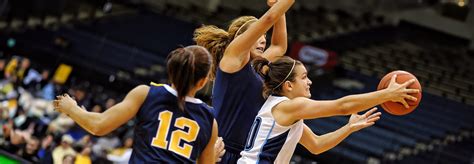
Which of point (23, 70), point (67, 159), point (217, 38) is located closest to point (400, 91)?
point (217, 38)

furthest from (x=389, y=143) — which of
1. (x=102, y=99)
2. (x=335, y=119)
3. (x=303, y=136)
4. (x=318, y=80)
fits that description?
(x=303, y=136)

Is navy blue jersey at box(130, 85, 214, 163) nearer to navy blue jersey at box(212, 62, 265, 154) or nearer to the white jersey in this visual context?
the white jersey

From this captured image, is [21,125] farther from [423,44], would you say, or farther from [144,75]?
[423,44]

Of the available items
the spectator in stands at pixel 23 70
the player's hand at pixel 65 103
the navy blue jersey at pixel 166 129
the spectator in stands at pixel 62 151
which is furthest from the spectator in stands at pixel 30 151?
the navy blue jersey at pixel 166 129

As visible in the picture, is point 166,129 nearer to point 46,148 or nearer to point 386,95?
point 386,95

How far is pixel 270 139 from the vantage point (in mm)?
4938

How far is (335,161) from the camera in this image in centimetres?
1352

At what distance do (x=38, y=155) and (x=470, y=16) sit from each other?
16882mm

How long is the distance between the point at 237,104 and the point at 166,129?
1.28 m

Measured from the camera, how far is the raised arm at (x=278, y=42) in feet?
18.7

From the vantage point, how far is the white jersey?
493cm

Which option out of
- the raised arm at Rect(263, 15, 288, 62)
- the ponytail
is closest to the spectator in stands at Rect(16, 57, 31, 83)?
the raised arm at Rect(263, 15, 288, 62)

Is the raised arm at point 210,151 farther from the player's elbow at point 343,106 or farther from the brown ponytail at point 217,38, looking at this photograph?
the brown ponytail at point 217,38

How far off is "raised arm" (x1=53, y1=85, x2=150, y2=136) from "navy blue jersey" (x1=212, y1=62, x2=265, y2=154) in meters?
1.24
